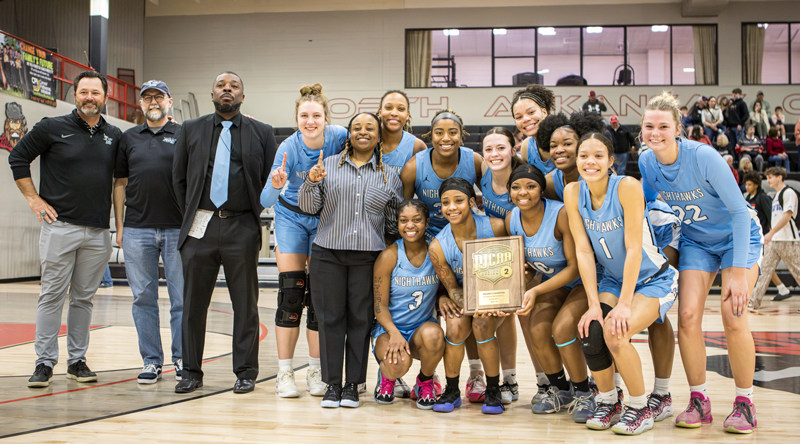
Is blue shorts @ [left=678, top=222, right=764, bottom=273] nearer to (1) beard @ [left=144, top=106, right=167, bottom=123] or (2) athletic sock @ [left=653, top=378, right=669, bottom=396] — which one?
(2) athletic sock @ [left=653, top=378, right=669, bottom=396]

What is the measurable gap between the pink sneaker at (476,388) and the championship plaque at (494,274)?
0.64 m

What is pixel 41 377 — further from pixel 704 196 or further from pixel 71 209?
pixel 704 196

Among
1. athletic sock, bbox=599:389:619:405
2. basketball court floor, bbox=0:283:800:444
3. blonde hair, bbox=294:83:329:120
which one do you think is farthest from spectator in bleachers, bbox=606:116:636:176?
athletic sock, bbox=599:389:619:405

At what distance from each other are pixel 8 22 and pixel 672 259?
1723 centimetres

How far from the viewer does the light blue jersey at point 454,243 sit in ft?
10.7

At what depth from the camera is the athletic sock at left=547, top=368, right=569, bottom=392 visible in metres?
3.26

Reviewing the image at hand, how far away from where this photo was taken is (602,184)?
298cm

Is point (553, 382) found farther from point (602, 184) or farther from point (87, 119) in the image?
point (87, 119)

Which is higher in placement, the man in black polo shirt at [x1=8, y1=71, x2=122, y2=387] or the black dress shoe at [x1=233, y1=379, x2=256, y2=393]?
the man in black polo shirt at [x1=8, y1=71, x2=122, y2=387]

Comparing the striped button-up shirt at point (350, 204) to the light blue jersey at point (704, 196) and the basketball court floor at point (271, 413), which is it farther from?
the light blue jersey at point (704, 196)

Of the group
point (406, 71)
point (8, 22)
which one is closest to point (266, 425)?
point (406, 71)

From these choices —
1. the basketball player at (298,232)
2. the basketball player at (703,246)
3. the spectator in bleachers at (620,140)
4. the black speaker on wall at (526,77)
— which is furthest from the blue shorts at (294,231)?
the black speaker on wall at (526,77)

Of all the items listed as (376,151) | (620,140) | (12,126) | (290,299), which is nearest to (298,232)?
(290,299)

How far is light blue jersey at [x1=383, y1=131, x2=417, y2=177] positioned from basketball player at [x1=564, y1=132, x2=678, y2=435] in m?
1.01
